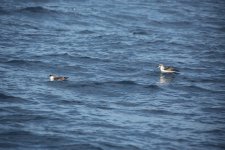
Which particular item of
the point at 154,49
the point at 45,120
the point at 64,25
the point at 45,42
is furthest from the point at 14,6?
the point at 45,120

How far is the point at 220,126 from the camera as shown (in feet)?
76.4

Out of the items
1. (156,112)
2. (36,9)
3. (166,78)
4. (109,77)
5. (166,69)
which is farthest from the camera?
(36,9)

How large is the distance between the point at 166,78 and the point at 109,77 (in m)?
2.90

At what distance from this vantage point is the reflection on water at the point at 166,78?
2931 centimetres

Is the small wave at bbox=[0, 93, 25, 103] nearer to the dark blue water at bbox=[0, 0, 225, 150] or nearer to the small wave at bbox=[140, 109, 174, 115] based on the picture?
the dark blue water at bbox=[0, 0, 225, 150]

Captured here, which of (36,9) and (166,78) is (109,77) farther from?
(36,9)

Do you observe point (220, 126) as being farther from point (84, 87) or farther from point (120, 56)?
point (120, 56)

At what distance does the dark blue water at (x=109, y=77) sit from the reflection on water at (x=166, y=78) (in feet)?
0.25

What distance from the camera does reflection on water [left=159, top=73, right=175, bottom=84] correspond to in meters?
29.3

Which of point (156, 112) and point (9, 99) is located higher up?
point (9, 99)

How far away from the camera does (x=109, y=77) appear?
29484mm

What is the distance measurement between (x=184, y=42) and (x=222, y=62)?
16.1 feet

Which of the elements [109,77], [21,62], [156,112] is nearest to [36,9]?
[21,62]

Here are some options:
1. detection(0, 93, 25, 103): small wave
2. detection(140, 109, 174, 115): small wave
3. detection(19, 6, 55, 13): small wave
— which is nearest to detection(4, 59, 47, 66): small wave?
detection(0, 93, 25, 103): small wave
